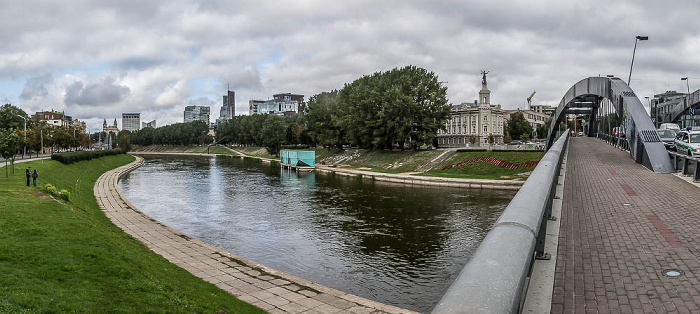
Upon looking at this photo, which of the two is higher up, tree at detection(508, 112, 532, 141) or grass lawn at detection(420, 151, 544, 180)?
tree at detection(508, 112, 532, 141)

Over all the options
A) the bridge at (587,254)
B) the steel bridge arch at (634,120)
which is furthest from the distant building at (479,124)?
the bridge at (587,254)

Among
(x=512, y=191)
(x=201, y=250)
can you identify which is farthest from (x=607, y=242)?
(x=512, y=191)

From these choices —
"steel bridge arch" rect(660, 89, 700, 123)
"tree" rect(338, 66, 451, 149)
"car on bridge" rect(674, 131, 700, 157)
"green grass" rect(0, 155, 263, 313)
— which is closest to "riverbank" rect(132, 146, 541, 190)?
"tree" rect(338, 66, 451, 149)

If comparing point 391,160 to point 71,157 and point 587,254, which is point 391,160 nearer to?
point 71,157

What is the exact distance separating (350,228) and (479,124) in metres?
106

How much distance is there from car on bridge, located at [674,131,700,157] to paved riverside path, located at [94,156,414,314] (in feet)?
89.3

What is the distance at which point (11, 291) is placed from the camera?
30.9 feet

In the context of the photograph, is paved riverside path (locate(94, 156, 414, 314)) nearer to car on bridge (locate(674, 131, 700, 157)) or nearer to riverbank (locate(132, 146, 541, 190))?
car on bridge (locate(674, 131, 700, 157))

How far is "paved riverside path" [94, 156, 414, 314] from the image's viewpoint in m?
12.2

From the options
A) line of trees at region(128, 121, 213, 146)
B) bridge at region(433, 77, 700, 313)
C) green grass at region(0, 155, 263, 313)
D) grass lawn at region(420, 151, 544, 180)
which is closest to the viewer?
bridge at region(433, 77, 700, 313)

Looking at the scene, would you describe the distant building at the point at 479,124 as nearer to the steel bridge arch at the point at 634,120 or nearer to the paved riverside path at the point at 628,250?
the steel bridge arch at the point at 634,120

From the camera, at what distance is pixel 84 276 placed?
11570mm

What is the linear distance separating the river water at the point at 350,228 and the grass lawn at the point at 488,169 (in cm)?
764

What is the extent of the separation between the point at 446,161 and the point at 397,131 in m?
10.5
